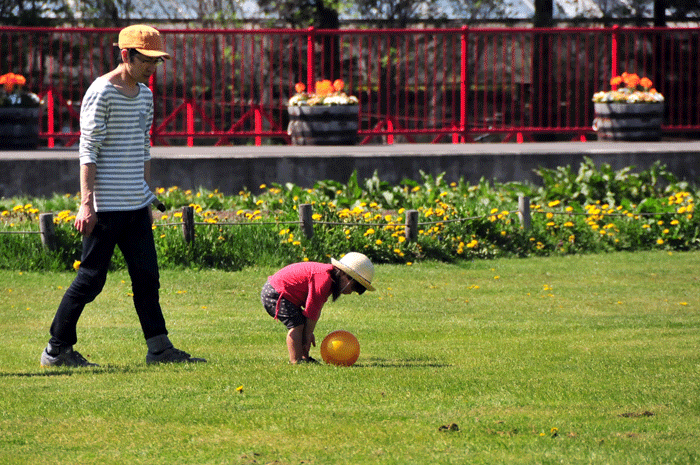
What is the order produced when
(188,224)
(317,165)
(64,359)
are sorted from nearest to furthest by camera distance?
(64,359)
(188,224)
(317,165)

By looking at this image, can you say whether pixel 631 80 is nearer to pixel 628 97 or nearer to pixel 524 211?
pixel 628 97

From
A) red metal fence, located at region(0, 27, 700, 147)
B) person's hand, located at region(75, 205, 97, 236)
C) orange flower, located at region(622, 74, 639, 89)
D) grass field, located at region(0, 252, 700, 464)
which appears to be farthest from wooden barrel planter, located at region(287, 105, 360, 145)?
person's hand, located at region(75, 205, 97, 236)

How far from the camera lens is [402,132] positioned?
690 inches

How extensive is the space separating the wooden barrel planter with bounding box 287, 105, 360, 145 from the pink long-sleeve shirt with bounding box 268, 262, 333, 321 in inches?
411

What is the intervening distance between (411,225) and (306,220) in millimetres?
1166

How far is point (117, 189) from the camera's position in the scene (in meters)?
6.01

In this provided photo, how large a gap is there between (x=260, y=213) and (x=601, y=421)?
7576 mm

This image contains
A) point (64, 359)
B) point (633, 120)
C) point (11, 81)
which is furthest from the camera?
point (633, 120)

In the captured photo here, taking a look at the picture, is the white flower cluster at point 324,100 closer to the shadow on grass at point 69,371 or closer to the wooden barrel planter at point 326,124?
the wooden barrel planter at point 326,124

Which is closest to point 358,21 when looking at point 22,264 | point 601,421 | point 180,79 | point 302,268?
point 180,79

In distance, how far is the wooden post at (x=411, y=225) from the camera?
37.4 feet

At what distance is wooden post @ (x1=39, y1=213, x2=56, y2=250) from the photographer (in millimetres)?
10516

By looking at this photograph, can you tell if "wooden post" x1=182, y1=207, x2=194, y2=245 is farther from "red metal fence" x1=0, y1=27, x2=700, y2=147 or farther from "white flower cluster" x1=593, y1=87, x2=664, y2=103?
"white flower cluster" x1=593, y1=87, x2=664, y2=103

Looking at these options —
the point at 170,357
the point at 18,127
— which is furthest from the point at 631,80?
the point at 170,357
